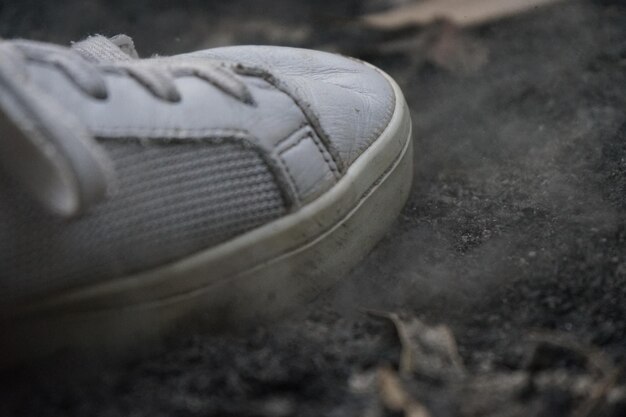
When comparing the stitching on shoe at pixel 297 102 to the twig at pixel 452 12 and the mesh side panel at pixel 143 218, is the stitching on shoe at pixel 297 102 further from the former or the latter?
the twig at pixel 452 12

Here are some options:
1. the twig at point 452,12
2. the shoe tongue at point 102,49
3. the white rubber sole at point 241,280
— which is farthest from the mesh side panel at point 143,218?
the twig at point 452,12

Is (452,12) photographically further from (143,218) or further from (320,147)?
(143,218)

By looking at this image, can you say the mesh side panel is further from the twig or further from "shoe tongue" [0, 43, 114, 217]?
the twig

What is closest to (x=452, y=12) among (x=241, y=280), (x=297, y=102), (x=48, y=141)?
(x=297, y=102)

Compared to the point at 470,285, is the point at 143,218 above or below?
above

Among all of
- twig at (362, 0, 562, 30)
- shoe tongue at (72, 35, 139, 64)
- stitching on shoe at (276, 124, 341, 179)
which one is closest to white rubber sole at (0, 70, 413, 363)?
stitching on shoe at (276, 124, 341, 179)
